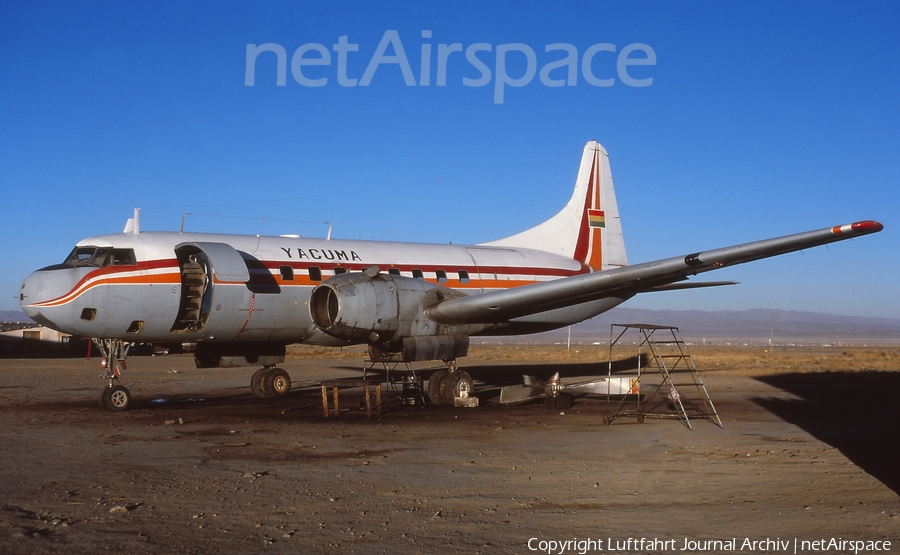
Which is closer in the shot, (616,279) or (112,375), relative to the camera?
(616,279)

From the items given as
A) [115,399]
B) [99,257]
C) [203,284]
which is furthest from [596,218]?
[115,399]

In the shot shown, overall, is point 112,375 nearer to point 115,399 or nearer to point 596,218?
point 115,399

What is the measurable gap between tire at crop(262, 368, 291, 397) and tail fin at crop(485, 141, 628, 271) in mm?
7212

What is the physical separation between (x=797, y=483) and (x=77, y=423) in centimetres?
1143

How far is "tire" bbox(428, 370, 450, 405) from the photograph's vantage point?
16.7m

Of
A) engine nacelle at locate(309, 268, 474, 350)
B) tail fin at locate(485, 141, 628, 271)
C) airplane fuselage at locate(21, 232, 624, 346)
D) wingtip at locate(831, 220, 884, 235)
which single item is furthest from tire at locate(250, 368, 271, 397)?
wingtip at locate(831, 220, 884, 235)

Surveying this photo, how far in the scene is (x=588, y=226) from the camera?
22.9 metres

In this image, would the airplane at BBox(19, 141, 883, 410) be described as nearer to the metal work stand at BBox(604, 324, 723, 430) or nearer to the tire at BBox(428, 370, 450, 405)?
the tire at BBox(428, 370, 450, 405)

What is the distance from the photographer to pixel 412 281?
16188 mm

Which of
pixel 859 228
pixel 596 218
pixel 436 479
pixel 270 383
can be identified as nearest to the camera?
pixel 436 479

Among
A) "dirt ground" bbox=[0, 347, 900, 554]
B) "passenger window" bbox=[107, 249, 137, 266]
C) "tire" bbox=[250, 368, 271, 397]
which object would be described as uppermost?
"passenger window" bbox=[107, 249, 137, 266]

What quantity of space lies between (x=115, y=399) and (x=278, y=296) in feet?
12.2

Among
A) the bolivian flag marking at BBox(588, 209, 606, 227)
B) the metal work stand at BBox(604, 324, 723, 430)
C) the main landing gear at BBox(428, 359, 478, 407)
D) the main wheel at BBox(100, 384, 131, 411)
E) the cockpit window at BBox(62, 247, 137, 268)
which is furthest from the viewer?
the bolivian flag marking at BBox(588, 209, 606, 227)

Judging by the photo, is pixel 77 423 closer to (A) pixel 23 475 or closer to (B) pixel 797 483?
(A) pixel 23 475
